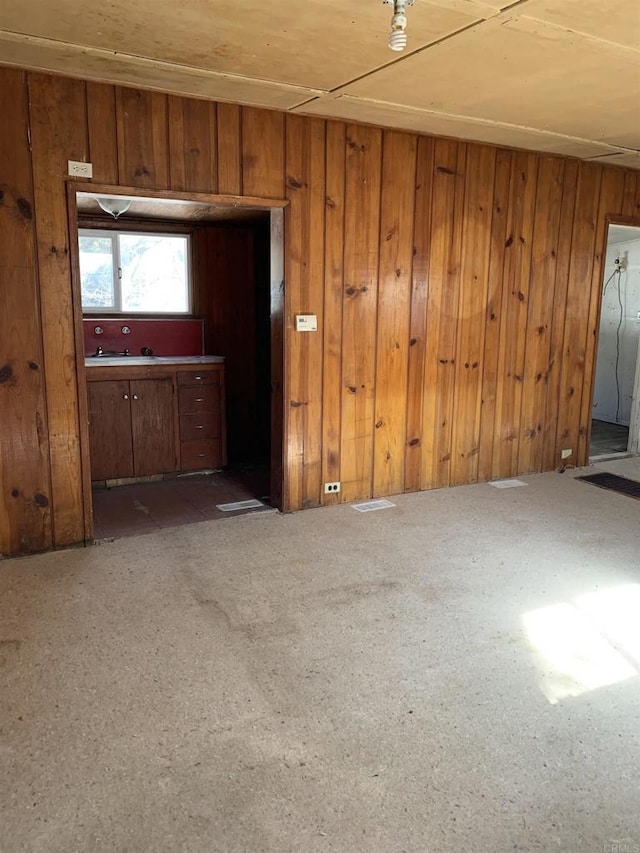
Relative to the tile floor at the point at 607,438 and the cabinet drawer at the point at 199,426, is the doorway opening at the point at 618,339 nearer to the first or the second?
the tile floor at the point at 607,438

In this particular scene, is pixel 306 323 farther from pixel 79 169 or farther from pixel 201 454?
pixel 201 454

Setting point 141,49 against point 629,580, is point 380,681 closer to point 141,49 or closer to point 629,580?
point 629,580

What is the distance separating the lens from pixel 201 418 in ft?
16.0

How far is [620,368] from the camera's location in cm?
703

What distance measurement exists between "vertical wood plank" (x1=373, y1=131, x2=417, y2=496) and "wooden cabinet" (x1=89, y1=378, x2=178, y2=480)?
157 centimetres

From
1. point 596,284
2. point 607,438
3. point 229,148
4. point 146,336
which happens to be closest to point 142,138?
point 229,148

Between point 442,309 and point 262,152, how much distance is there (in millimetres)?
1560

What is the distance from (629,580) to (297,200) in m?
2.66

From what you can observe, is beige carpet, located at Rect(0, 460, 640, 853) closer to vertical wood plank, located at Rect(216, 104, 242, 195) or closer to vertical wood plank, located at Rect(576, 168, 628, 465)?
vertical wood plank, located at Rect(576, 168, 628, 465)

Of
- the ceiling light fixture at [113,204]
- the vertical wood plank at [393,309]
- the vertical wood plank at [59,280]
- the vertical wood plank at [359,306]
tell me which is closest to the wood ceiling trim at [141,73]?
the vertical wood plank at [59,280]

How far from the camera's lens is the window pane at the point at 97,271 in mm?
5086

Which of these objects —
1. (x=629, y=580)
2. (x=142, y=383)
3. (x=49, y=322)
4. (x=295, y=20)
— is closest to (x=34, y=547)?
(x=49, y=322)

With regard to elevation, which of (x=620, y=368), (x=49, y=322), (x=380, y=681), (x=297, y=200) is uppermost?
(x=297, y=200)

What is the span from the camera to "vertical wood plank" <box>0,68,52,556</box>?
2.98m
